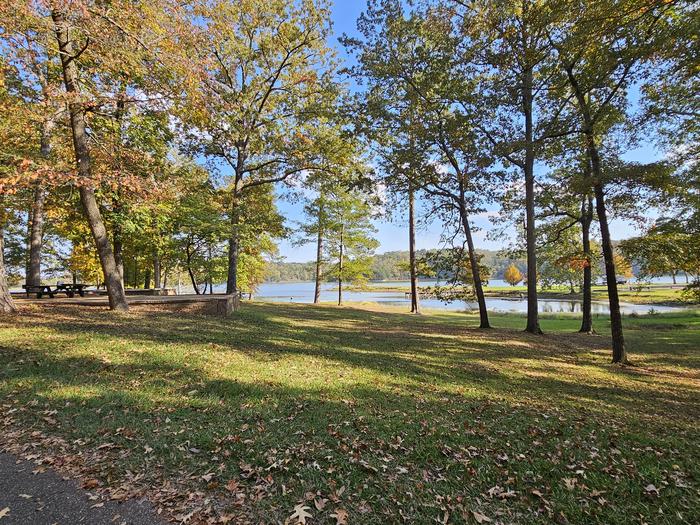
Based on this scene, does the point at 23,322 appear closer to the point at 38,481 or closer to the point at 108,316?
the point at 108,316

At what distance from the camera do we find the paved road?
2.57m

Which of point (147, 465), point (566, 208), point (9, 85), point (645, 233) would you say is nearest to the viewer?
point (147, 465)

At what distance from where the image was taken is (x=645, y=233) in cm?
1136

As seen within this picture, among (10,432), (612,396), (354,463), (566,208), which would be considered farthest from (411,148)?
(10,432)

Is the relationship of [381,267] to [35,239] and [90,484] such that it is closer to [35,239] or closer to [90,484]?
[35,239]

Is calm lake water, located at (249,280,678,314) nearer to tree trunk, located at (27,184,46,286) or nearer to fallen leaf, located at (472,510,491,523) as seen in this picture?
fallen leaf, located at (472,510,491,523)

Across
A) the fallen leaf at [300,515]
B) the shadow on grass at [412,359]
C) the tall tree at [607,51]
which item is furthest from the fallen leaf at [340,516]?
the tall tree at [607,51]

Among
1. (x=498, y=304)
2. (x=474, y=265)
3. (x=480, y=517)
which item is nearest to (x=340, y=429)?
(x=480, y=517)

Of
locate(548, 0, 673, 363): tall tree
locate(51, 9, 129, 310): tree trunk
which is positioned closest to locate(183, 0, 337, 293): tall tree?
locate(51, 9, 129, 310): tree trunk

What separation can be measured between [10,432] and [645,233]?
52.0 ft

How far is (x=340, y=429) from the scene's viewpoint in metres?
4.34

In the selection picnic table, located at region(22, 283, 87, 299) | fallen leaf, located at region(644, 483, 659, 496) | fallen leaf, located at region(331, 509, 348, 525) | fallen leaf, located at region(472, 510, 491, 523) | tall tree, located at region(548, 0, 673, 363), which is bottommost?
fallen leaf, located at region(644, 483, 659, 496)

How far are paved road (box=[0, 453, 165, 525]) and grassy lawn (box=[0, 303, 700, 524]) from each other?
0.50 feet

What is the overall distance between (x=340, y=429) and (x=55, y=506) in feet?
9.08
